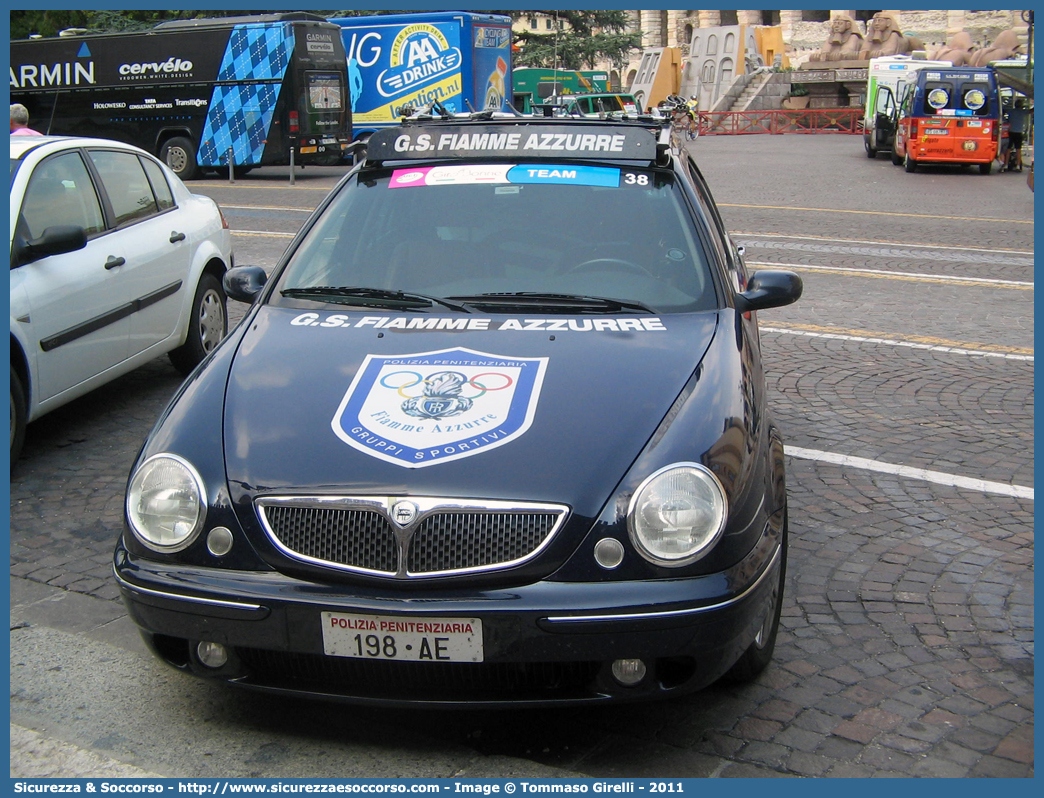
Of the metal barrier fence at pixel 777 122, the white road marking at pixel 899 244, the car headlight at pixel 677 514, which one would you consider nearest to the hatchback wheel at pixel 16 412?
the car headlight at pixel 677 514

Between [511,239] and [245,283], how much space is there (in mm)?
1035

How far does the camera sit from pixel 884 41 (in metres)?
60.5

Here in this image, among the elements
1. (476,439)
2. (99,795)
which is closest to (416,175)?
(476,439)

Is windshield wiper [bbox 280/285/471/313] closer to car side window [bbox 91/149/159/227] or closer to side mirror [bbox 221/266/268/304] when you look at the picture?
side mirror [bbox 221/266/268/304]

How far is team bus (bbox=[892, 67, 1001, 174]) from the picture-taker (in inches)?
983

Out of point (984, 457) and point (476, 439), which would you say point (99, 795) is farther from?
point (984, 457)

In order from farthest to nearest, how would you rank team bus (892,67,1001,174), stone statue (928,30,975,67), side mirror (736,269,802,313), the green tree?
stone statue (928,30,975,67) < the green tree < team bus (892,67,1001,174) < side mirror (736,269,802,313)

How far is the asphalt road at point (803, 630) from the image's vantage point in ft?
10.3

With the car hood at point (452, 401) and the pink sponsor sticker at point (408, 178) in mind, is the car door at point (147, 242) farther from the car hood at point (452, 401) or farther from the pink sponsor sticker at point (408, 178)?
the car hood at point (452, 401)

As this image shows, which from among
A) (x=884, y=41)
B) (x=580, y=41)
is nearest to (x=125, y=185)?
(x=580, y=41)

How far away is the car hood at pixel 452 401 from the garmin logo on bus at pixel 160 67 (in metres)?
21.9

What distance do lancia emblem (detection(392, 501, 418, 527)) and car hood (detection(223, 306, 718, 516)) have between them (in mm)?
39

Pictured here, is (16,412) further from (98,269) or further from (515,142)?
(515,142)

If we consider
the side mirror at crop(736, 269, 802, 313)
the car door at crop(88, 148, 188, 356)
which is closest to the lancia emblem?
the side mirror at crop(736, 269, 802, 313)
